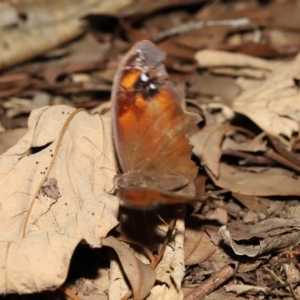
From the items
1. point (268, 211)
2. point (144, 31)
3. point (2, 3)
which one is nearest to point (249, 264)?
point (268, 211)

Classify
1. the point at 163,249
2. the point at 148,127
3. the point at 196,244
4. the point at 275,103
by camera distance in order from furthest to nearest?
the point at 275,103, the point at 148,127, the point at 196,244, the point at 163,249

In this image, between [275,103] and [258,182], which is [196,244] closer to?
[258,182]

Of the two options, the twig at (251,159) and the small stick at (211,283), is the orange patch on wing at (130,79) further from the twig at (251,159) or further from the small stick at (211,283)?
the small stick at (211,283)

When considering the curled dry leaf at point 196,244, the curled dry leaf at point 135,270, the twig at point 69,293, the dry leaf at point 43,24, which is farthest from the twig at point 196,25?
the twig at point 69,293

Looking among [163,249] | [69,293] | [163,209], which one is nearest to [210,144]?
[163,209]

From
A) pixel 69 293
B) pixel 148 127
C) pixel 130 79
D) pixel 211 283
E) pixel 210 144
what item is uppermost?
pixel 130 79

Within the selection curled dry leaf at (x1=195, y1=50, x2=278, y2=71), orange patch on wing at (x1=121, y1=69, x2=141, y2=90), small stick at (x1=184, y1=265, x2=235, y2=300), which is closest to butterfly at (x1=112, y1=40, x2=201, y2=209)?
orange patch on wing at (x1=121, y1=69, x2=141, y2=90)
